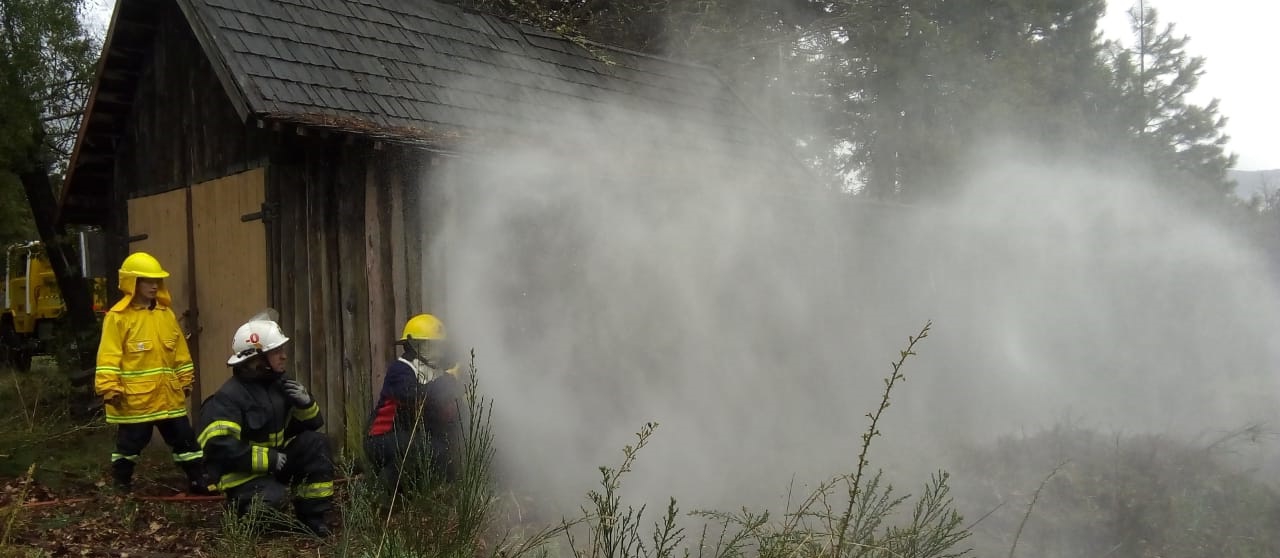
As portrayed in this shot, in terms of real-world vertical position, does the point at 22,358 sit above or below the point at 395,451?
below

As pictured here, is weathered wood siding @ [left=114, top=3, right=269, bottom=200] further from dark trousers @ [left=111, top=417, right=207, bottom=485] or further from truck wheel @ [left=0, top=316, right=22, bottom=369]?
truck wheel @ [left=0, top=316, right=22, bottom=369]

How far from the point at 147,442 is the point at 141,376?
0.47 metres

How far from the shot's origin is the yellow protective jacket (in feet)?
20.8

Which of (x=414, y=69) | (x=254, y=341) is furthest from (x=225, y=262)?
(x=254, y=341)

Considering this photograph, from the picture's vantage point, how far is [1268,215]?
19.8 m

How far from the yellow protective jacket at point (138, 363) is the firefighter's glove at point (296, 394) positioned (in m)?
1.77

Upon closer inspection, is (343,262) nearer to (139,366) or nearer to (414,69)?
(139,366)

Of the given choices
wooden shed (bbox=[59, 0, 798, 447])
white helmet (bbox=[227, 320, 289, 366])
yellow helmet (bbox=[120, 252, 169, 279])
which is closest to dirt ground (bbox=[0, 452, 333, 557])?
white helmet (bbox=[227, 320, 289, 366])

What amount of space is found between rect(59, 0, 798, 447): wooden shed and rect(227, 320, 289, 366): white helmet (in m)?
0.58

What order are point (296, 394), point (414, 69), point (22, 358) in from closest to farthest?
point (296, 394) < point (414, 69) < point (22, 358)

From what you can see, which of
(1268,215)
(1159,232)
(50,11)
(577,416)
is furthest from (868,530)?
(1268,215)

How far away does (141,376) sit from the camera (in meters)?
6.50

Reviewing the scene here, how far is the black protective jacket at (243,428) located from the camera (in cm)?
498

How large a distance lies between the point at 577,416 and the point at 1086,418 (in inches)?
196
